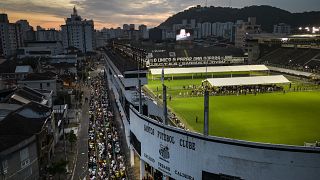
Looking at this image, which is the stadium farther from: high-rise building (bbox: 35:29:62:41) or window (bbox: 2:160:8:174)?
high-rise building (bbox: 35:29:62:41)

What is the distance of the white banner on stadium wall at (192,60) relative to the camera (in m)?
69.2

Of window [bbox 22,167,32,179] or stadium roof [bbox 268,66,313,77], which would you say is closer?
window [bbox 22,167,32,179]

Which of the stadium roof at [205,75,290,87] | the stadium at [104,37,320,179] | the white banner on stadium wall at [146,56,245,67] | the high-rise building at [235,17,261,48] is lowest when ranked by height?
the stadium at [104,37,320,179]

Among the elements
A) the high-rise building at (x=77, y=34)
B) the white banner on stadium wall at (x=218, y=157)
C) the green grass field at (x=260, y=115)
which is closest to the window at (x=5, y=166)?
the white banner on stadium wall at (x=218, y=157)

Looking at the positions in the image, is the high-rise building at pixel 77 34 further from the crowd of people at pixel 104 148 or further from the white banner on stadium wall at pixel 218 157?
the white banner on stadium wall at pixel 218 157

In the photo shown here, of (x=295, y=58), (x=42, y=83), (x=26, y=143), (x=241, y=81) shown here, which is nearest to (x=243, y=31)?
(x=295, y=58)

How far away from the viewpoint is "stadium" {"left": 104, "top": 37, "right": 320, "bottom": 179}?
13680 mm

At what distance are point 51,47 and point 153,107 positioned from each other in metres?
90.4

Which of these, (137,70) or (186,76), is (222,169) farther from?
(186,76)

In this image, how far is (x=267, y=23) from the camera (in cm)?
19125

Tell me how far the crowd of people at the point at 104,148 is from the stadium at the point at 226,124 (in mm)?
1504

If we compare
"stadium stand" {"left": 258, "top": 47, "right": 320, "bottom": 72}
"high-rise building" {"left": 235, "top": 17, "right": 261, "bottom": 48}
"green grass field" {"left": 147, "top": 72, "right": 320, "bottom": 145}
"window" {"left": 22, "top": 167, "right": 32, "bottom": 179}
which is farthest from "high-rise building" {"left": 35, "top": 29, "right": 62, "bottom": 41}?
"window" {"left": 22, "top": 167, "right": 32, "bottom": 179}

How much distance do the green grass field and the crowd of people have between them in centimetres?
653

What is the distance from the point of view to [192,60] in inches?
2894
